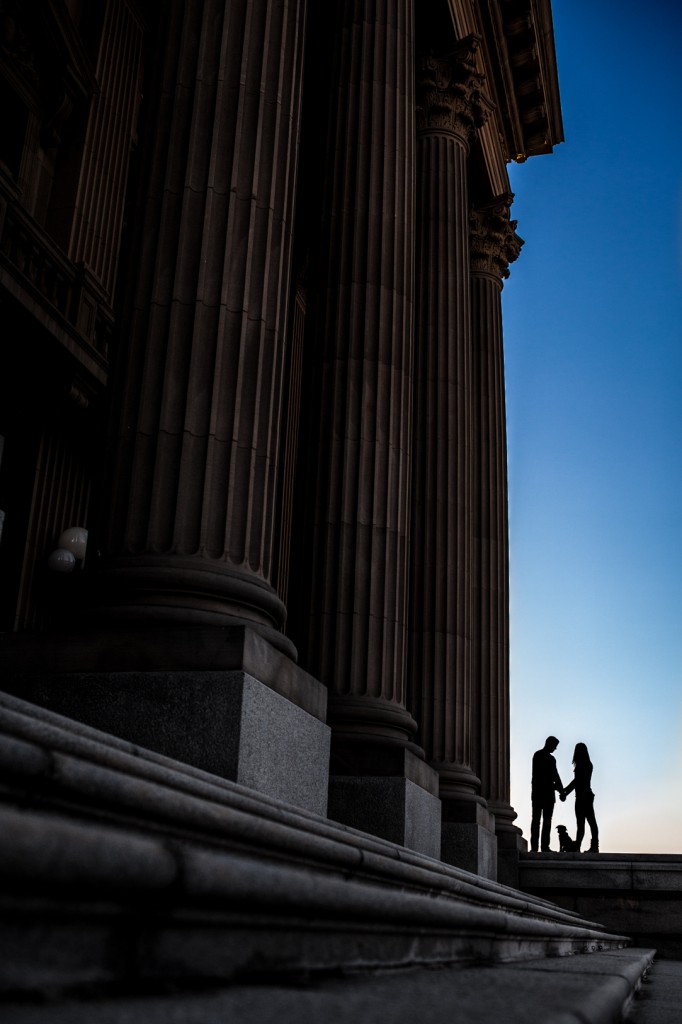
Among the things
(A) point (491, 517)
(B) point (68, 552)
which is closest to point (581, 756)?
(A) point (491, 517)

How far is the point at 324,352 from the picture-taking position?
48.4 ft

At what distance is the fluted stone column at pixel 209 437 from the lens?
7.86 m

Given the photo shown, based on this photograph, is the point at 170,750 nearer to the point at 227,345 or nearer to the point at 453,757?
the point at 227,345

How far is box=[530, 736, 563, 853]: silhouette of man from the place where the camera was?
2889 cm

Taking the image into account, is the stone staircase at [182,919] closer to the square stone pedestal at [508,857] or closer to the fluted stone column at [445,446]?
the fluted stone column at [445,446]

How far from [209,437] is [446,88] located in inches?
640

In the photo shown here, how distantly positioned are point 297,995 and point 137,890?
0.61m

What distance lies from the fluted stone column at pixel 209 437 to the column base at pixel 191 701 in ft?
0.05

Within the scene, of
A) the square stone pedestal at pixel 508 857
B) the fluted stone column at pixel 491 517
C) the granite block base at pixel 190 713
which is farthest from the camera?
the fluted stone column at pixel 491 517

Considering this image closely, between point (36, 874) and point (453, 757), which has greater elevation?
point (453, 757)

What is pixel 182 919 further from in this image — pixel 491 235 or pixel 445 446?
pixel 491 235

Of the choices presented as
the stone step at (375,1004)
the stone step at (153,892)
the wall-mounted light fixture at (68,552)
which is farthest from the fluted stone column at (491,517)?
the stone step at (375,1004)

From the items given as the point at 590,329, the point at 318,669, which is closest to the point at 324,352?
the point at 318,669

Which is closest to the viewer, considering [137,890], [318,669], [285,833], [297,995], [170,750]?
[137,890]
